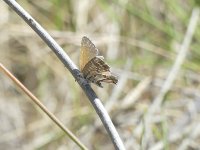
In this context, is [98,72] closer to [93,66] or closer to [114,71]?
[93,66]

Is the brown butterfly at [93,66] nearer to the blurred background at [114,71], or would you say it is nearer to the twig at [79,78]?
the twig at [79,78]

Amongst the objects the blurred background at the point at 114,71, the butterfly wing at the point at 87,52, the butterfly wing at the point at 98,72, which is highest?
the blurred background at the point at 114,71

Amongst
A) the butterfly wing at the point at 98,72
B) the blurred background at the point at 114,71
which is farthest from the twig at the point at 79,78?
the blurred background at the point at 114,71

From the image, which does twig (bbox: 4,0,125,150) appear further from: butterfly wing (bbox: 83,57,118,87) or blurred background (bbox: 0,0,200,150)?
blurred background (bbox: 0,0,200,150)

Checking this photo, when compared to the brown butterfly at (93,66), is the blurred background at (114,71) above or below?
above

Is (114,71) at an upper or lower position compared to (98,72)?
upper

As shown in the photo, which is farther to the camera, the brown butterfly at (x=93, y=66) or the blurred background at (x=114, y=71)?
the blurred background at (x=114, y=71)

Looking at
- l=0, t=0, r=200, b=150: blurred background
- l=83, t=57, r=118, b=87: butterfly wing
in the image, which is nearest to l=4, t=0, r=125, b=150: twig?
l=83, t=57, r=118, b=87: butterfly wing

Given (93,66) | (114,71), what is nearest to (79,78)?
(93,66)
